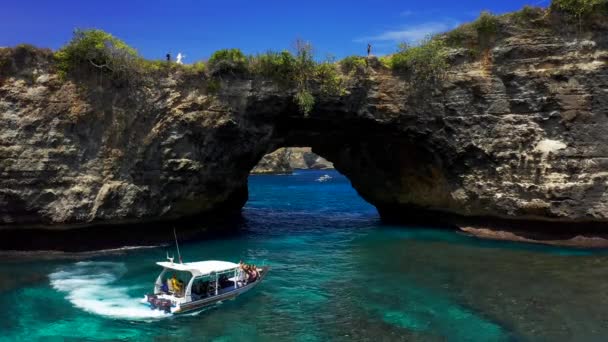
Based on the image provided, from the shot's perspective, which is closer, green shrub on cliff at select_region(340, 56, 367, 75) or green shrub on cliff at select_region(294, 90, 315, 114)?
green shrub on cliff at select_region(294, 90, 315, 114)

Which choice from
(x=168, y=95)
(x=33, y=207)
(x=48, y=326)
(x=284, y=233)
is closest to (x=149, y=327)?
(x=48, y=326)

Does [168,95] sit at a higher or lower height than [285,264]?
higher

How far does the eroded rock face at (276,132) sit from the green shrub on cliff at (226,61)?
0.88 metres

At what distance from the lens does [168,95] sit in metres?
28.0

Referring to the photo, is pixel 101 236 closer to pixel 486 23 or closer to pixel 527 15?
pixel 486 23

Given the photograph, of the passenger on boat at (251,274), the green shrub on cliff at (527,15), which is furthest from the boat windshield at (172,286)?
the green shrub on cliff at (527,15)

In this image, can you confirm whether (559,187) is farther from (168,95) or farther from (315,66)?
(168,95)

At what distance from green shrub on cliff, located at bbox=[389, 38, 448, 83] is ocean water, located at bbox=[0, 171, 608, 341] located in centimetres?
1103

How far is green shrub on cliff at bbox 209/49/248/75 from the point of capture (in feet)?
93.6

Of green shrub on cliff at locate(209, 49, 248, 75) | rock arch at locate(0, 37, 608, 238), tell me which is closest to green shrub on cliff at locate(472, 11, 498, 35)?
rock arch at locate(0, 37, 608, 238)

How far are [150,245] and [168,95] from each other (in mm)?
9608

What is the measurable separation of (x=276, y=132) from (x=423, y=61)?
37.0 ft

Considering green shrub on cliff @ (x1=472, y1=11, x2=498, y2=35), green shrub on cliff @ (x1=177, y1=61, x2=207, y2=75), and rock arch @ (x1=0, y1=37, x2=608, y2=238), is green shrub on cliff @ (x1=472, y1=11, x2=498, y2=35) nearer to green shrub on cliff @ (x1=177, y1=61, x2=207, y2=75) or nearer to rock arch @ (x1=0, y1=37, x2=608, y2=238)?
rock arch @ (x1=0, y1=37, x2=608, y2=238)

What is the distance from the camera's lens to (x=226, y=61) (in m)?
28.5
